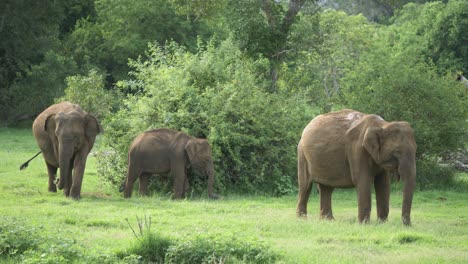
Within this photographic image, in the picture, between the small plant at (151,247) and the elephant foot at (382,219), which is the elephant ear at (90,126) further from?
the small plant at (151,247)

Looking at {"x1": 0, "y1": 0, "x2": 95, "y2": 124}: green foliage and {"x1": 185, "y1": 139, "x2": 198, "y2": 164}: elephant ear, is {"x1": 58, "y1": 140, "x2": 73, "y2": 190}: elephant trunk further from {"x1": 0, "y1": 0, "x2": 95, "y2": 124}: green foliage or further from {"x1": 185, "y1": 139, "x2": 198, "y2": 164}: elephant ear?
{"x1": 0, "y1": 0, "x2": 95, "y2": 124}: green foliage

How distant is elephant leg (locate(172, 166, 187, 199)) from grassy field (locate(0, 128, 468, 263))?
37cm

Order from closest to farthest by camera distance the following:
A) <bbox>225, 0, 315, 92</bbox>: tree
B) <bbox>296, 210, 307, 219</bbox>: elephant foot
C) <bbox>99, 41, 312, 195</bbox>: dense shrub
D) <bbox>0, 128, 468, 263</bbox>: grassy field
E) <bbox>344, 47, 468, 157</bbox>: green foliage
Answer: <bbox>0, 128, 468, 263</bbox>: grassy field < <bbox>296, 210, 307, 219</bbox>: elephant foot < <bbox>99, 41, 312, 195</bbox>: dense shrub < <bbox>344, 47, 468, 157</bbox>: green foliage < <bbox>225, 0, 315, 92</bbox>: tree

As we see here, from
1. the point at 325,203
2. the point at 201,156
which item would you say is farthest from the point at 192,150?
the point at 325,203

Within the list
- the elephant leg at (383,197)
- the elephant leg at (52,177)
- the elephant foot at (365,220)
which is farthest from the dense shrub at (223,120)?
the elephant foot at (365,220)

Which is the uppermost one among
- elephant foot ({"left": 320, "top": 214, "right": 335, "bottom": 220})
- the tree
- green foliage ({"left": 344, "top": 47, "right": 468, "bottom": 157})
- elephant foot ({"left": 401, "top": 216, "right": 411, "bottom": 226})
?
the tree

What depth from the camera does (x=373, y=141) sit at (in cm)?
1454

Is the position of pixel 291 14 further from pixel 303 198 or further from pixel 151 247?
pixel 151 247

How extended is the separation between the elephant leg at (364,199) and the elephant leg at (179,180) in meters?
5.47

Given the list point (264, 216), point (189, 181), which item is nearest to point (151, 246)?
point (264, 216)

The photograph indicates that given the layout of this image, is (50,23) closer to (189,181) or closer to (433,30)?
(433,30)

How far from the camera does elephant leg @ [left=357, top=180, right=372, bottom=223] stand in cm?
1475

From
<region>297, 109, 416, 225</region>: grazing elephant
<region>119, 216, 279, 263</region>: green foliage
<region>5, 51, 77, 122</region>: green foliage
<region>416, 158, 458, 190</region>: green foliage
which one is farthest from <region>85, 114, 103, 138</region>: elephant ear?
<region>5, 51, 77, 122</region>: green foliage

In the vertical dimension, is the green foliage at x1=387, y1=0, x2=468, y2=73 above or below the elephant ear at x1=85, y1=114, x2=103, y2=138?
above
